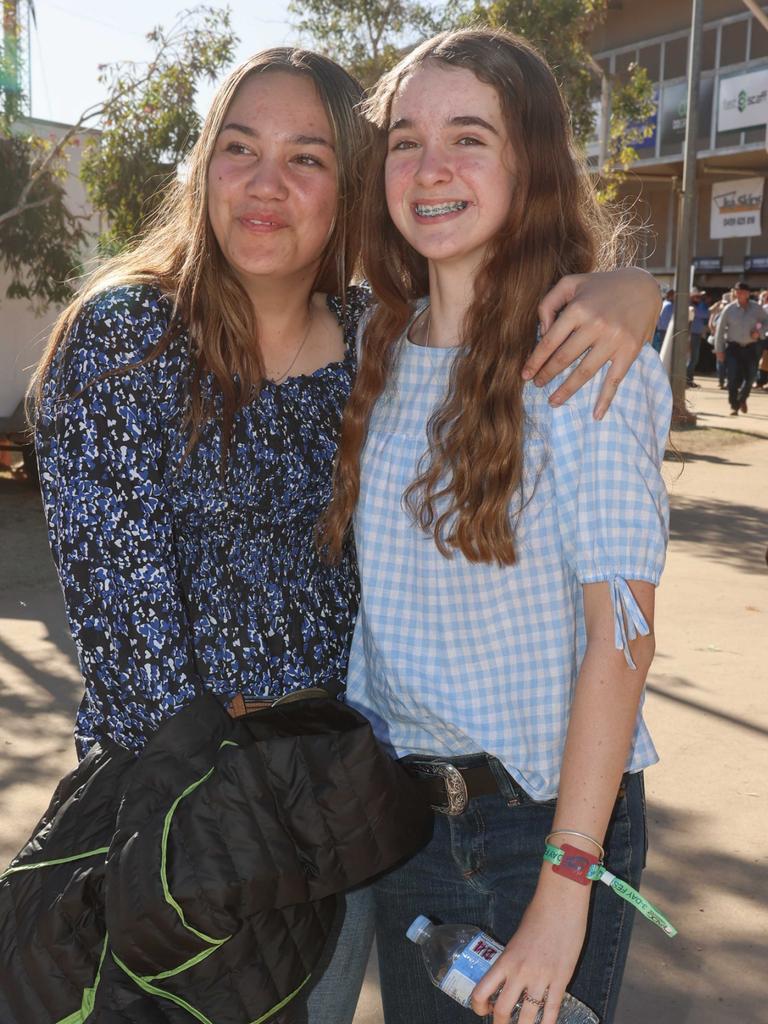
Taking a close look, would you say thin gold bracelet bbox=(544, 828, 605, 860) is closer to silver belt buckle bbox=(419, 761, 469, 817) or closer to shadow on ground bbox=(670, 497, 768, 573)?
silver belt buckle bbox=(419, 761, 469, 817)

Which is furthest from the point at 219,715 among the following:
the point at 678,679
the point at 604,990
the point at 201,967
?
the point at 678,679

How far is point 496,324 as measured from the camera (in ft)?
6.19

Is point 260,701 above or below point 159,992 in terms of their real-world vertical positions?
above

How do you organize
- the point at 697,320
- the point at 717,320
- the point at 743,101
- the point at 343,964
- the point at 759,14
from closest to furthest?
the point at 343,964 → the point at 759,14 → the point at 717,320 → the point at 697,320 → the point at 743,101

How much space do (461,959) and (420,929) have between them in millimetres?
214

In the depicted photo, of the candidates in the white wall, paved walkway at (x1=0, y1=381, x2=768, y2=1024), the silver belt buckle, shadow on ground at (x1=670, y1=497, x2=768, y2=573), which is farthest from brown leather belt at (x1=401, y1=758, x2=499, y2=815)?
the white wall

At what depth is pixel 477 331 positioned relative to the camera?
1898 mm

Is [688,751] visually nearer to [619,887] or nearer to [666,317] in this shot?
[619,887]

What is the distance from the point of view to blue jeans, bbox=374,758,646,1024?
1807mm

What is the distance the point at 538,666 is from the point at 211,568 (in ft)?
1.87

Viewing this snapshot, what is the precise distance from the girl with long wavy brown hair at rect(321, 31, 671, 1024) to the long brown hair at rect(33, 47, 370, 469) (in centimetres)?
13

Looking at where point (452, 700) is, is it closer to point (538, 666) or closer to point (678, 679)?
point (538, 666)

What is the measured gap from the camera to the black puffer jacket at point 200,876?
4.94 ft

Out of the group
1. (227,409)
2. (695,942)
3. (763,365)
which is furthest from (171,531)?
(763,365)
